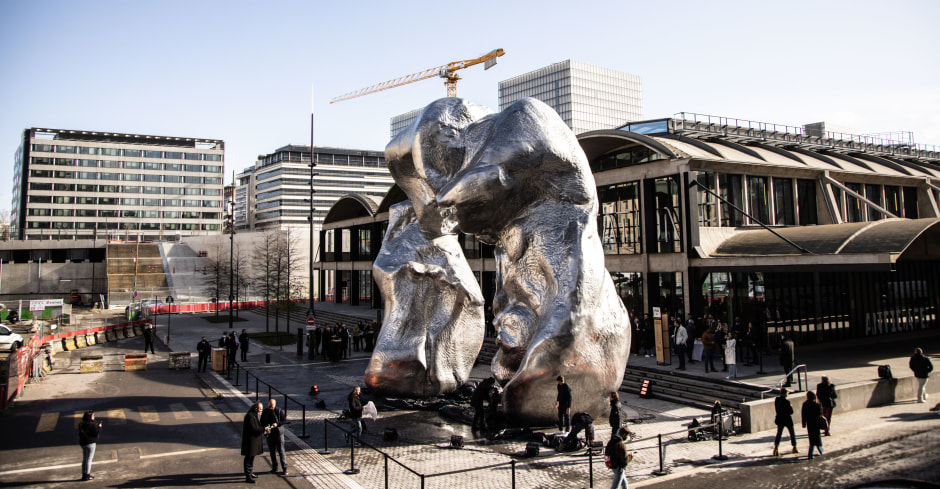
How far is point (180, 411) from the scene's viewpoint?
16891mm

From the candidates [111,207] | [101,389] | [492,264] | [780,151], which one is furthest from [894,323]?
[111,207]

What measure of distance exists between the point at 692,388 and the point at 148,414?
16.0 m

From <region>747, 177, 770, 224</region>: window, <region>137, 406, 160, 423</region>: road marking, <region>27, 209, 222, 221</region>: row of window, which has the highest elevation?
<region>27, 209, 222, 221</region>: row of window

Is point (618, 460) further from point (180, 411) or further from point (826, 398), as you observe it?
point (180, 411)

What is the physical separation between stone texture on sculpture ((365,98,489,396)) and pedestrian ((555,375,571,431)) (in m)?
5.33

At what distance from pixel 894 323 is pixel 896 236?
12.8 meters

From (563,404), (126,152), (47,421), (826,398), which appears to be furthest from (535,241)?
(126,152)

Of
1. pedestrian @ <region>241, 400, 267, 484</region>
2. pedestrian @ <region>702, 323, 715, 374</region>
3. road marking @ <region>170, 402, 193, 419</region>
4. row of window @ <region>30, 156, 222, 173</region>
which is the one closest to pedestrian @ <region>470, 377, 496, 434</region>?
pedestrian @ <region>241, 400, 267, 484</region>

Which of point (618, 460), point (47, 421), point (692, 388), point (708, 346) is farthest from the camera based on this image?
point (708, 346)

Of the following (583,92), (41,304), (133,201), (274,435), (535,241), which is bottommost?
(274,435)

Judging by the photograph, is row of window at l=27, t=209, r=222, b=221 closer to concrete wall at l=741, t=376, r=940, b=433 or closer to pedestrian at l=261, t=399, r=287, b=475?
pedestrian at l=261, t=399, r=287, b=475

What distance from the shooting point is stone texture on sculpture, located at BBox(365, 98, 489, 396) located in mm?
16953

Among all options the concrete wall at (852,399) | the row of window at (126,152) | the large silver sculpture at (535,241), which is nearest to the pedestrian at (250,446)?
the large silver sculpture at (535,241)

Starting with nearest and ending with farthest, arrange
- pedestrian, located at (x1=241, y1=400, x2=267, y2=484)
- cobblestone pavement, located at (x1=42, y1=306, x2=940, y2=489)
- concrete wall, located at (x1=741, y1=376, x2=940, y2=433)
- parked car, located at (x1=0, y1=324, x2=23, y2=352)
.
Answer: cobblestone pavement, located at (x1=42, y1=306, x2=940, y2=489), pedestrian, located at (x1=241, y1=400, x2=267, y2=484), concrete wall, located at (x1=741, y1=376, x2=940, y2=433), parked car, located at (x1=0, y1=324, x2=23, y2=352)
